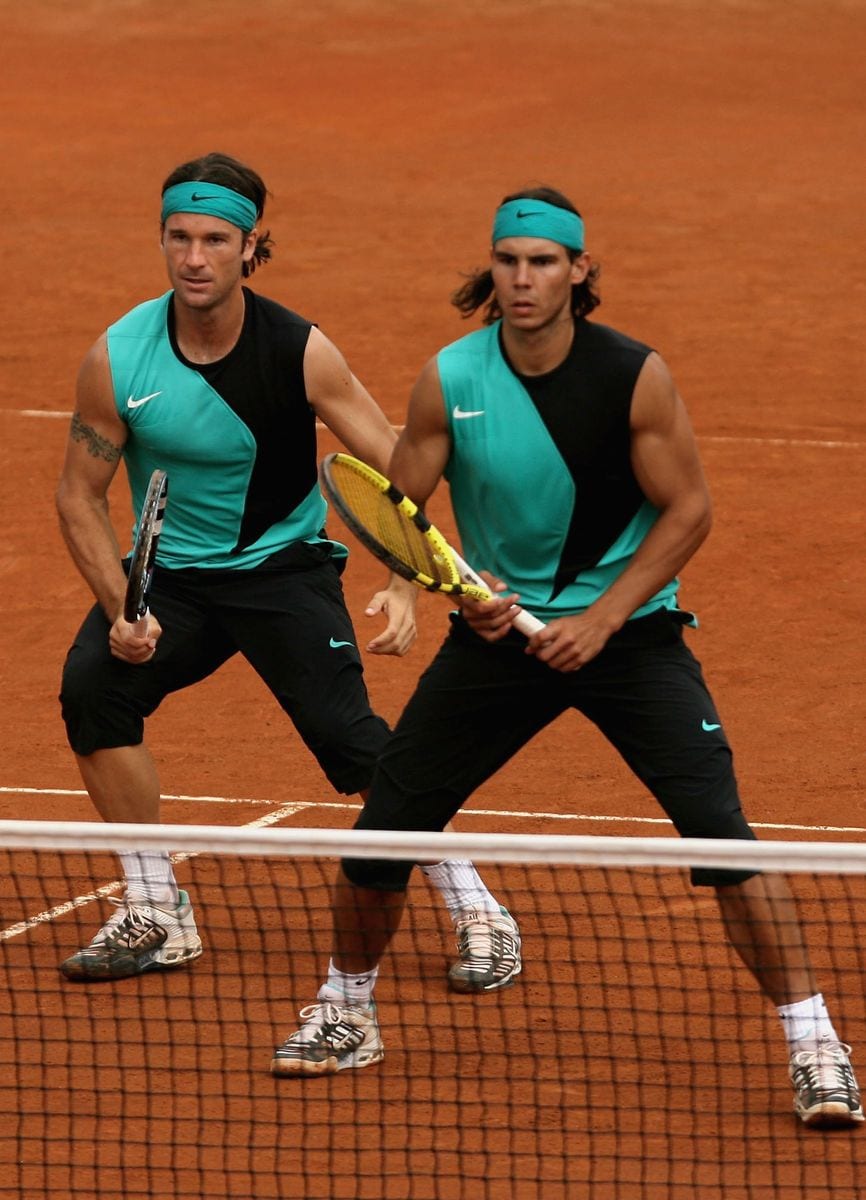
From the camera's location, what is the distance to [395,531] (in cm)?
596

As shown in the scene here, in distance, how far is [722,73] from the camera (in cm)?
2538

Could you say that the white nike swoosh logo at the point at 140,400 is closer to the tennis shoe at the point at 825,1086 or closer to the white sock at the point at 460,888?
the white sock at the point at 460,888

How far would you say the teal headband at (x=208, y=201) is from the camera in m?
6.56

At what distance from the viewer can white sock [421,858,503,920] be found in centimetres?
680

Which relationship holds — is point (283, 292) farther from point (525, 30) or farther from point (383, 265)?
point (525, 30)

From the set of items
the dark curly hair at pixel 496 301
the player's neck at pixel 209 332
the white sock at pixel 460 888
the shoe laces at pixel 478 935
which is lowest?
the shoe laces at pixel 478 935

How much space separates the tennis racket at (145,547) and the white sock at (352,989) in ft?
3.91

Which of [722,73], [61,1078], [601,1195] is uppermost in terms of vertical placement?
[722,73]

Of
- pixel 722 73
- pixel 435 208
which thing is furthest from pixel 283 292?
pixel 722 73

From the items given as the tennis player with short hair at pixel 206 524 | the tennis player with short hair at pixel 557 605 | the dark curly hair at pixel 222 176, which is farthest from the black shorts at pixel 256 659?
the dark curly hair at pixel 222 176

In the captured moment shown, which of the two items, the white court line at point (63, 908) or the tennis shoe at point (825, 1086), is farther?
the white court line at point (63, 908)

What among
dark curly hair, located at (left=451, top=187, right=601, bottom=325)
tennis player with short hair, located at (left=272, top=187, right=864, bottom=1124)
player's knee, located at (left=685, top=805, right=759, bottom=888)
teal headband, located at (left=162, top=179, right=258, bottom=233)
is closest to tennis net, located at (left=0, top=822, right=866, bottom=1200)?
player's knee, located at (left=685, top=805, right=759, bottom=888)

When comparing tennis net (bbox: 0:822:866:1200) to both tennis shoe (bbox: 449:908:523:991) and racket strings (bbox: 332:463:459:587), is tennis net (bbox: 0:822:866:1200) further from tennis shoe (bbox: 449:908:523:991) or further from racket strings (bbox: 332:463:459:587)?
racket strings (bbox: 332:463:459:587)

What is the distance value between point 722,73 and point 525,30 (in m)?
3.01
